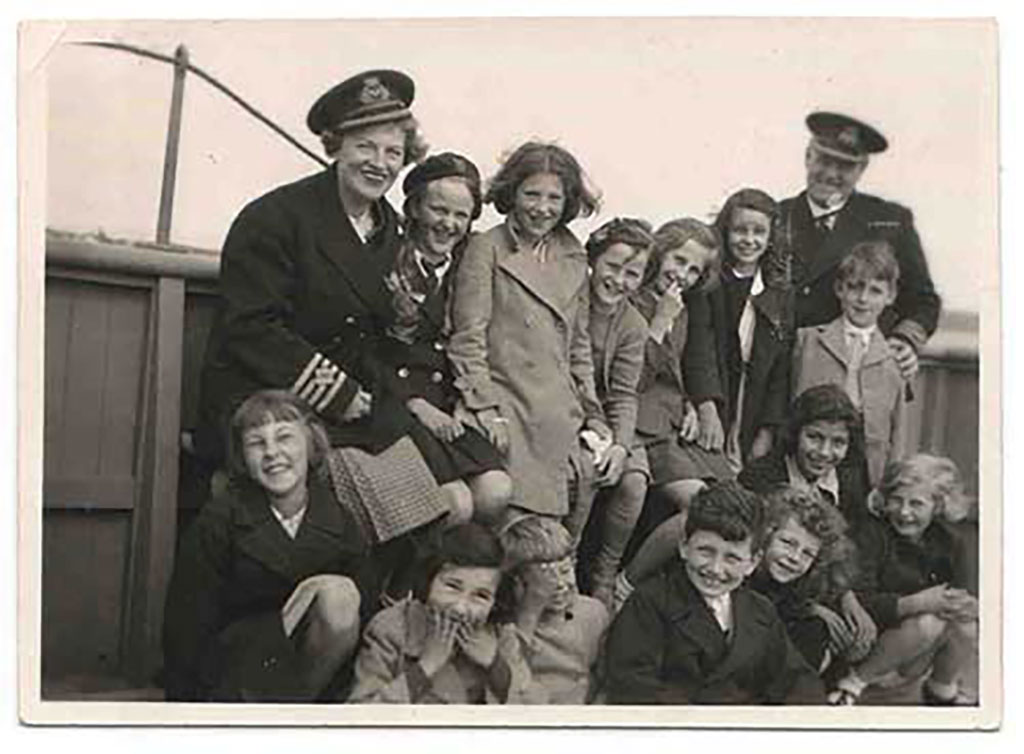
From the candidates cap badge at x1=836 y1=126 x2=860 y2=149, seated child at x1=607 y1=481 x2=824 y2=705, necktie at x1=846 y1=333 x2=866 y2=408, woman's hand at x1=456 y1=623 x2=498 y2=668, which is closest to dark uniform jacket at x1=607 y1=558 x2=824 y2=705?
seated child at x1=607 y1=481 x2=824 y2=705

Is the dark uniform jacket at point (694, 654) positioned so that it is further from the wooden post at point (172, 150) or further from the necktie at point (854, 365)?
the wooden post at point (172, 150)

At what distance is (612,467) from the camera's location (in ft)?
5.26

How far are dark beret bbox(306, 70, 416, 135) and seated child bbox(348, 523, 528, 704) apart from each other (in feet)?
1.23

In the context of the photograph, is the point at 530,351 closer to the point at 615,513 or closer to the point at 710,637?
the point at 615,513

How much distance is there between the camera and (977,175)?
1.61 meters

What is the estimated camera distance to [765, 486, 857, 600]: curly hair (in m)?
1.61

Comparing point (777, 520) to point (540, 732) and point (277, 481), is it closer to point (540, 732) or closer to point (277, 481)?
point (540, 732)

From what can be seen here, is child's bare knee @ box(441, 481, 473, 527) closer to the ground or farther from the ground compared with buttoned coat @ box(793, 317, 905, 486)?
closer to the ground

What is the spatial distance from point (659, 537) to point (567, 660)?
0.45ft

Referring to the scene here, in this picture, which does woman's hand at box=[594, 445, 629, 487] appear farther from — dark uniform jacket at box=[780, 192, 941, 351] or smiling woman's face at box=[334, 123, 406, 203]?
smiling woman's face at box=[334, 123, 406, 203]

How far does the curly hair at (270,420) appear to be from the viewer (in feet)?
5.21
